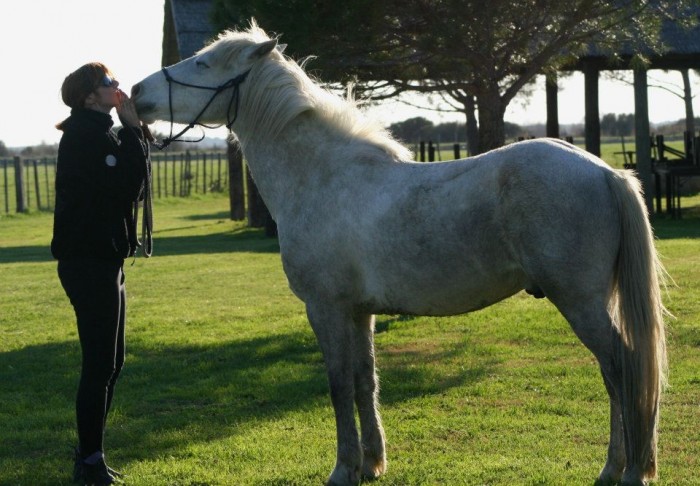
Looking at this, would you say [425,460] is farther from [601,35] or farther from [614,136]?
[614,136]

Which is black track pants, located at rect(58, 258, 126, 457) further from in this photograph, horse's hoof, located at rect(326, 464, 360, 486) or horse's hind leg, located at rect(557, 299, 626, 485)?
horse's hind leg, located at rect(557, 299, 626, 485)

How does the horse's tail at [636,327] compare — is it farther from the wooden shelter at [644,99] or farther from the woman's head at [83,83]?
the wooden shelter at [644,99]

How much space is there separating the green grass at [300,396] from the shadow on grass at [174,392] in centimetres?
2

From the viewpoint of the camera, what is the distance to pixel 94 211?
503 centimetres

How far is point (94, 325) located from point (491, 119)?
7.10 metres

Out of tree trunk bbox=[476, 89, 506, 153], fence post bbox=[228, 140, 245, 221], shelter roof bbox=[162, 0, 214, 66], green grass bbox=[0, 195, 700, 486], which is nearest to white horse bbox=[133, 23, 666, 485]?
green grass bbox=[0, 195, 700, 486]

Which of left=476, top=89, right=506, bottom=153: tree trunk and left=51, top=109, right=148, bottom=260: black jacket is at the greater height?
left=476, top=89, right=506, bottom=153: tree trunk

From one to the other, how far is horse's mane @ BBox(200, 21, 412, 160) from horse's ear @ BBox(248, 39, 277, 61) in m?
0.04

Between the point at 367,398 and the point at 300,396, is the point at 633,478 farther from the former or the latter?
the point at 300,396

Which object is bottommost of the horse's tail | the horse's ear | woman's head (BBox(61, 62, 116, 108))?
the horse's tail

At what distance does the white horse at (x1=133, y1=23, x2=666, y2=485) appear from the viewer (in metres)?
4.52

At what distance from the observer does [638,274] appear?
457 centimetres

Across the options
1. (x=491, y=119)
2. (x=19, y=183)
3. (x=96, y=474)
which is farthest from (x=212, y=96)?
(x=19, y=183)

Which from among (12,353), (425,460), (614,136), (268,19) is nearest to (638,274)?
(425,460)
